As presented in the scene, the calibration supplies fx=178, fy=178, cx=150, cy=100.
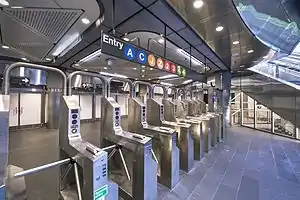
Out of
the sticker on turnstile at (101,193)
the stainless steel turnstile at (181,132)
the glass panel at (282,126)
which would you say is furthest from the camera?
the glass panel at (282,126)

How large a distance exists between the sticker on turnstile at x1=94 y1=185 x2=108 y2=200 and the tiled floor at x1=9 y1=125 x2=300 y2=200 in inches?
43.2

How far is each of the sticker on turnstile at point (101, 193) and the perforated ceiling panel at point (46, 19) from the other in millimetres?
2207

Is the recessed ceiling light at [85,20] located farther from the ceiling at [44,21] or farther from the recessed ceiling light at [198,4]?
the recessed ceiling light at [198,4]

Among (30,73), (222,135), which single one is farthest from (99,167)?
(30,73)

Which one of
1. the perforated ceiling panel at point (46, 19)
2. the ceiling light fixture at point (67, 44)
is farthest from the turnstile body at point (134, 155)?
the ceiling light fixture at point (67, 44)

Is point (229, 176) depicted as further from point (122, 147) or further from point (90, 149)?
point (90, 149)

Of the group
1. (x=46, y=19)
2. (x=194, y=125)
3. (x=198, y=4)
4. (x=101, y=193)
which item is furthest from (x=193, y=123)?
(x=46, y=19)

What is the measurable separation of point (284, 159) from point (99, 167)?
437cm

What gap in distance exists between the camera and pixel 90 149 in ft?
4.76

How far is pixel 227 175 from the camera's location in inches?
120

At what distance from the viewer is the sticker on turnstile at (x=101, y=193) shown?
1.34 meters

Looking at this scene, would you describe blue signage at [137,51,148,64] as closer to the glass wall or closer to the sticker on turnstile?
the sticker on turnstile

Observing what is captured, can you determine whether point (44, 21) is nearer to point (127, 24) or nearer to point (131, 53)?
point (127, 24)

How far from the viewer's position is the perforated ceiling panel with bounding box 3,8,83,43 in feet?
7.67
